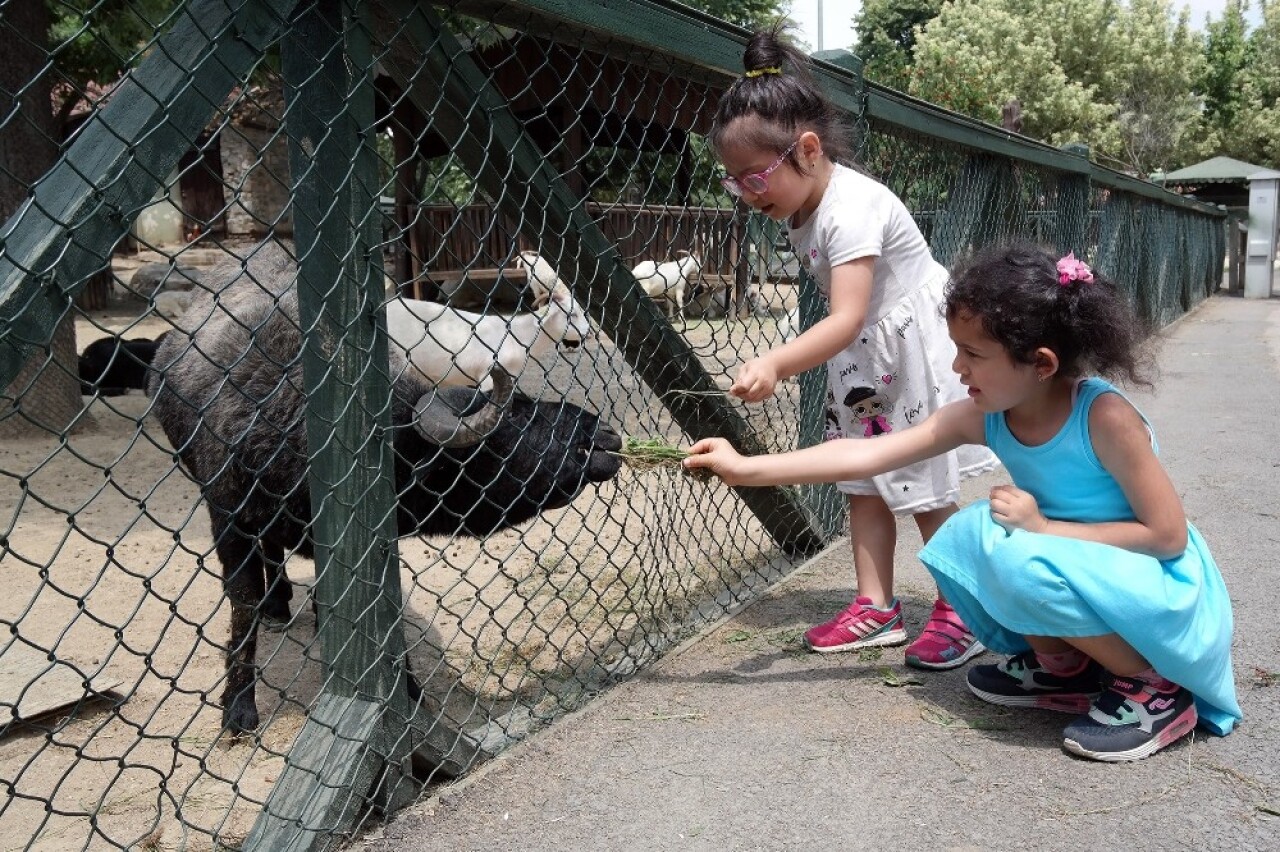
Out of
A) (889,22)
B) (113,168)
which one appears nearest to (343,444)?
(113,168)

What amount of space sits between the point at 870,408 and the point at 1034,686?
3.10 feet

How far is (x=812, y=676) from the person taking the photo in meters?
3.20

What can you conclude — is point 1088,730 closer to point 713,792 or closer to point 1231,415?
point 713,792

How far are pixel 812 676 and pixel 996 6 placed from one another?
34.9 m

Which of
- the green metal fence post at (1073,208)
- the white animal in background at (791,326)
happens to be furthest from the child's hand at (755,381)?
the green metal fence post at (1073,208)

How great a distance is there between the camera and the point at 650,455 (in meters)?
3.16

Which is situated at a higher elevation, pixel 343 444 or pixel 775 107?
pixel 775 107

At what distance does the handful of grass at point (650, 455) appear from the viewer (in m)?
3.12

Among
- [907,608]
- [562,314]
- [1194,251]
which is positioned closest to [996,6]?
[1194,251]

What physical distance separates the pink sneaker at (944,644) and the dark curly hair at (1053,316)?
954 millimetres

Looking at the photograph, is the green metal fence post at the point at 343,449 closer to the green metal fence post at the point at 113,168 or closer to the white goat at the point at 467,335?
the green metal fence post at the point at 113,168

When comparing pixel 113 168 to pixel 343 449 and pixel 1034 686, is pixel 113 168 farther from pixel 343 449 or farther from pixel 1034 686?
pixel 1034 686

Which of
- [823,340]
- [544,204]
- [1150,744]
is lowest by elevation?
[1150,744]

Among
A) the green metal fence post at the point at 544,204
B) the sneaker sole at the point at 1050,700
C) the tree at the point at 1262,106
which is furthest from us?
the tree at the point at 1262,106
